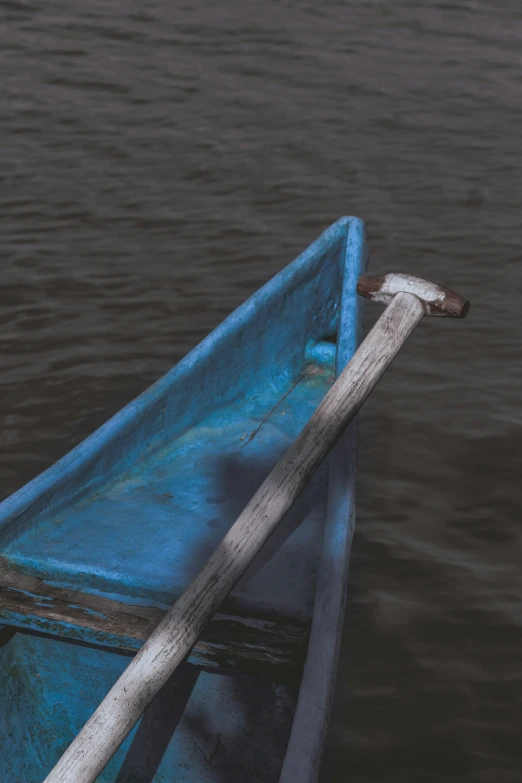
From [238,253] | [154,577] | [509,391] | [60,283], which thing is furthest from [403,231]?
[154,577]

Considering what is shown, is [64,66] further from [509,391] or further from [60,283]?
[509,391]

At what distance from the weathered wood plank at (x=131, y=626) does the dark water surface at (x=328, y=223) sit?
0.75 metres

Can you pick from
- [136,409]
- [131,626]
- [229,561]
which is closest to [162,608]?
[131,626]

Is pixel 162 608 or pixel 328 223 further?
pixel 328 223

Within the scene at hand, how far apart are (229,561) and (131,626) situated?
0.57 meters

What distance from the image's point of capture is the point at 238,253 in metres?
6.69

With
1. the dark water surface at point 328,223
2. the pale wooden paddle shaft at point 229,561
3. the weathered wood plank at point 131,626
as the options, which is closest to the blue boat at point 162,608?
the weathered wood plank at point 131,626

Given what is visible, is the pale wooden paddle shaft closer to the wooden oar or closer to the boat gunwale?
the wooden oar

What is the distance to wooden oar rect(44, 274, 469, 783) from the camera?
2109 millimetres

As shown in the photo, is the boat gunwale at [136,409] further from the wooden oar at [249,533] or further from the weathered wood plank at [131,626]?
the wooden oar at [249,533]

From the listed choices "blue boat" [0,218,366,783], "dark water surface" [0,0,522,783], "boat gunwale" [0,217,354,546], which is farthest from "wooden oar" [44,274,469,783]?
"dark water surface" [0,0,522,783]

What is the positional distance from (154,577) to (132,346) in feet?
9.05

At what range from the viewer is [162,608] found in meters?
3.01

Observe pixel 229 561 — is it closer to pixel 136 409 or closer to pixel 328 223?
pixel 136 409
